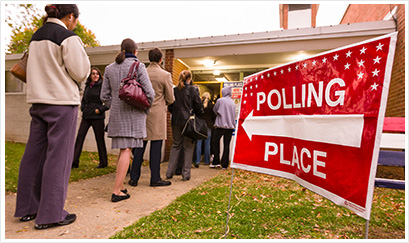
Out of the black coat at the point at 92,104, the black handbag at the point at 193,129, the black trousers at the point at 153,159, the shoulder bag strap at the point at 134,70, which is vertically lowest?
the black trousers at the point at 153,159

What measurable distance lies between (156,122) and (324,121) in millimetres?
2667

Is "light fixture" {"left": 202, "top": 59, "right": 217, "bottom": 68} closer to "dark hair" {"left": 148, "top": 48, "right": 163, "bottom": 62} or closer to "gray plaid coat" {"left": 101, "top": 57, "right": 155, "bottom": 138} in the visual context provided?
"dark hair" {"left": 148, "top": 48, "right": 163, "bottom": 62}

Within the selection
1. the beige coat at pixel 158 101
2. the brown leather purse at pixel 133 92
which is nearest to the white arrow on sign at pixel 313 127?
the brown leather purse at pixel 133 92

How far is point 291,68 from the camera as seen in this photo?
2289mm

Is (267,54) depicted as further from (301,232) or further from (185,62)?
(301,232)

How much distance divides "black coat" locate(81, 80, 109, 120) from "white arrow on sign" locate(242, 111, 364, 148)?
370cm

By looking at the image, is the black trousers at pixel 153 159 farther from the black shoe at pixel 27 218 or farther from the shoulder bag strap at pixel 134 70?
the black shoe at pixel 27 218

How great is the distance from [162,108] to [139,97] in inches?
40.1

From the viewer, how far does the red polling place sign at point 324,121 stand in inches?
62.2

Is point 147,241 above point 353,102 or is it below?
below

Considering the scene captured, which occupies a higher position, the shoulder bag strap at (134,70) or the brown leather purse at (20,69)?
the shoulder bag strap at (134,70)

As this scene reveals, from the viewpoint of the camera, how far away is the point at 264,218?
8.86 feet

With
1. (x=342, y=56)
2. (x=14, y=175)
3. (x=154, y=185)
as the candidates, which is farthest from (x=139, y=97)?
(x=14, y=175)

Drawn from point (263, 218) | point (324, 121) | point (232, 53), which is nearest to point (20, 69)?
point (324, 121)
